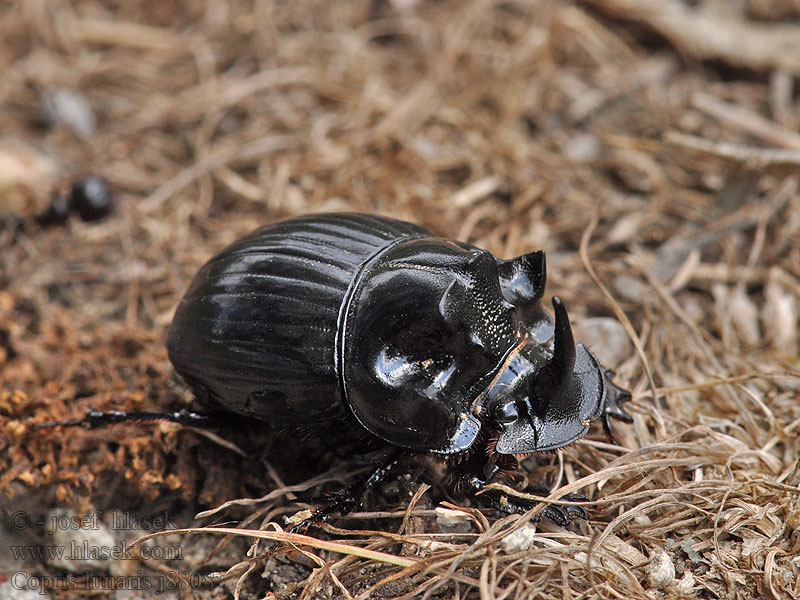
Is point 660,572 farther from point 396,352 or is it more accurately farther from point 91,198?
point 91,198

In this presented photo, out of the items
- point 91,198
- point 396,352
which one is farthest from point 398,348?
point 91,198

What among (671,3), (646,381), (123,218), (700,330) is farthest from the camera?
(671,3)

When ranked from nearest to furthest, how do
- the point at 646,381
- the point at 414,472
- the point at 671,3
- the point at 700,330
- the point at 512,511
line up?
the point at 512,511, the point at 414,472, the point at 646,381, the point at 700,330, the point at 671,3

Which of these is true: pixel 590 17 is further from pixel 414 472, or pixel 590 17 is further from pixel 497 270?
pixel 414 472

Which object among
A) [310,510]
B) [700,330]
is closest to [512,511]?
[310,510]

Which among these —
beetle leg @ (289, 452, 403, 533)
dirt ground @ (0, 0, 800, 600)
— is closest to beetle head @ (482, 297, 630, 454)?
dirt ground @ (0, 0, 800, 600)

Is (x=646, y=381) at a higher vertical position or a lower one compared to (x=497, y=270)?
lower

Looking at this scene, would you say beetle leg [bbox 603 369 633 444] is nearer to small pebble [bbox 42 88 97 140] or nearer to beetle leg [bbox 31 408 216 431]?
beetle leg [bbox 31 408 216 431]
